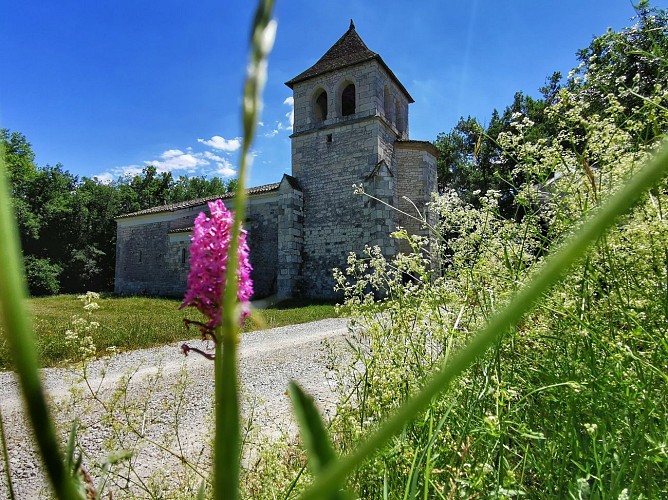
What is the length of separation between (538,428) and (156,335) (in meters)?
7.86

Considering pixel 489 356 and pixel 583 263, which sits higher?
pixel 583 263

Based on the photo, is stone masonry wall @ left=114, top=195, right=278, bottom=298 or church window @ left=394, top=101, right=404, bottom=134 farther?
church window @ left=394, top=101, right=404, bottom=134

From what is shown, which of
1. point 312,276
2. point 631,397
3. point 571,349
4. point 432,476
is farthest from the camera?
point 312,276

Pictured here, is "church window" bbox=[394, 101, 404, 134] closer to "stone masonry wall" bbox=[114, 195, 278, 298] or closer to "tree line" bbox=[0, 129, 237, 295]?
"stone masonry wall" bbox=[114, 195, 278, 298]

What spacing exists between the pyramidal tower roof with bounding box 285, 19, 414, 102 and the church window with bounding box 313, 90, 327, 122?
98cm

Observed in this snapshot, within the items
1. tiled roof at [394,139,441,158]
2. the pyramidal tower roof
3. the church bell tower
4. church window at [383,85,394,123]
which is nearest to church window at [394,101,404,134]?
the church bell tower

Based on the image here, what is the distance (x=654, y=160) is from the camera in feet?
0.56

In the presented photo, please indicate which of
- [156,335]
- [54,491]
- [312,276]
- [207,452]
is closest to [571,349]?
[54,491]

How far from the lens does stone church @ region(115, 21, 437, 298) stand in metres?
14.5

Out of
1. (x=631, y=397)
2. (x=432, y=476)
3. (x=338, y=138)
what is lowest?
(x=432, y=476)

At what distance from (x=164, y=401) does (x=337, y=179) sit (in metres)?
13.3

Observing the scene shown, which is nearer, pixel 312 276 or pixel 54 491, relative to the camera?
pixel 54 491

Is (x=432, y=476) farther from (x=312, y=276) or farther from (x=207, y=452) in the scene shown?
(x=312, y=276)

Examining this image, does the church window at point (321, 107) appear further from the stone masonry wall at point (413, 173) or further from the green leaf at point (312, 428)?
the green leaf at point (312, 428)
